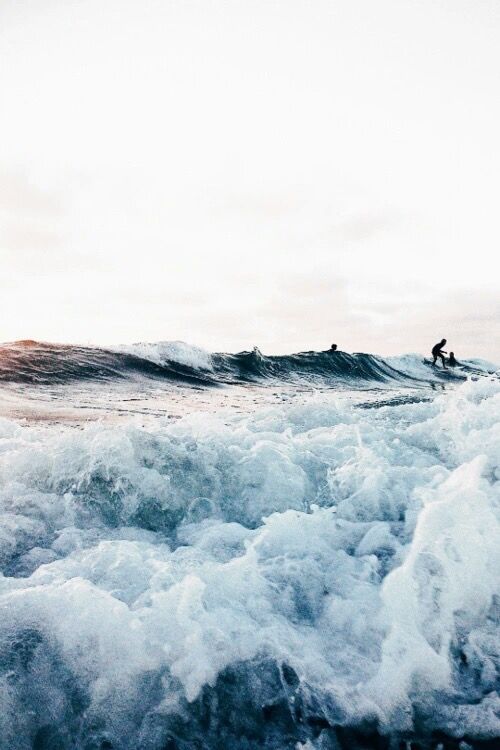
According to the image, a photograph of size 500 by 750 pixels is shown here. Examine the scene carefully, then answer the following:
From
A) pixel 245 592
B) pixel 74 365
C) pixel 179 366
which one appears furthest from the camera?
pixel 179 366

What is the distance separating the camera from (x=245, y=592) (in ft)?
7.91

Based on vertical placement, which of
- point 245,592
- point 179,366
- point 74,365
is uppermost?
point 179,366

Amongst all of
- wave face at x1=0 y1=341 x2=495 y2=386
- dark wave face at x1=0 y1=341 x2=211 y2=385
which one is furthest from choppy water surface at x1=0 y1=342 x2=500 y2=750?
wave face at x1=0 y1=341 x2=495 y2=386

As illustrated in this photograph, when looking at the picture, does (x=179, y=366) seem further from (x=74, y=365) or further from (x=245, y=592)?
(x=245, y=592)

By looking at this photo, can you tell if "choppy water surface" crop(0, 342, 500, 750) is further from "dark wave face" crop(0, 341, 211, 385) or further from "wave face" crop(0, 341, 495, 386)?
"wave face" crop(0, 341, 495, 386)

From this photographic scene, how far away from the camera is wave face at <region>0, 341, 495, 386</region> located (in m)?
14.1

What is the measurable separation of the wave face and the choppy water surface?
9897 millimetres

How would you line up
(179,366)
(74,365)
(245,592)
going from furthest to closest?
(179,366)
(74,365)
(245,592)

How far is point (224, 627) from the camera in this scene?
2.12 m

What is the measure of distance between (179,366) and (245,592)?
16.9m

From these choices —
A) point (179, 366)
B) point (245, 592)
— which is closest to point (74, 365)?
point (179, 366)

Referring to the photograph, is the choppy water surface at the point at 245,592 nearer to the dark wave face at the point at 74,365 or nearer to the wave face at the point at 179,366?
the dark wave face at the point at 74,365

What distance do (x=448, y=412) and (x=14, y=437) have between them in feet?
17.0

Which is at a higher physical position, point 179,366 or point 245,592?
point 179,366
